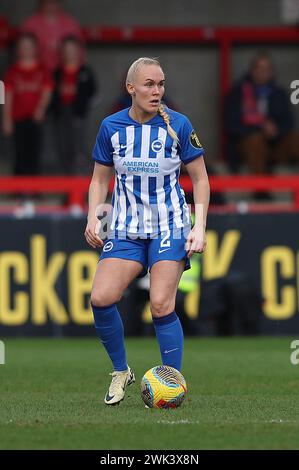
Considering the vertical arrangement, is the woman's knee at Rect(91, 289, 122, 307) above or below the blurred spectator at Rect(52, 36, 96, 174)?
below

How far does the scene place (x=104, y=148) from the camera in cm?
805

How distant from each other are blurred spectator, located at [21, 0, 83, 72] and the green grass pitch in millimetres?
4767

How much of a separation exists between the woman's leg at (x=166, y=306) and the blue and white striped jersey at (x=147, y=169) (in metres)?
0.24

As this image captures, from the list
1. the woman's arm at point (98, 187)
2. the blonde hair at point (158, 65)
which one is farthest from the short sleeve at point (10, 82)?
the blonde hair at point (158, 65)

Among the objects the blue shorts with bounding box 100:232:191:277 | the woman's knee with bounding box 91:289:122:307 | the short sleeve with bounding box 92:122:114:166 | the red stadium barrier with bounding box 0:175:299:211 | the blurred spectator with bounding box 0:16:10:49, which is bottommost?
the red stadium barrier with bounding box 0:175:299:211

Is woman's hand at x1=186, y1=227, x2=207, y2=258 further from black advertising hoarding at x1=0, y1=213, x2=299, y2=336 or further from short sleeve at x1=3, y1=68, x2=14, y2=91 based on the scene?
short sleeve at x1=3, y1=68, x2=14, y2=91

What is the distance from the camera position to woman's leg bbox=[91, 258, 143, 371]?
7.87 meters

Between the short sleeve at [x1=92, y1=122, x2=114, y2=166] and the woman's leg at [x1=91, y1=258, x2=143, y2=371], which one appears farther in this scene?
the short sleeve at [x1=92, y1=122, x2=114, y2=166]

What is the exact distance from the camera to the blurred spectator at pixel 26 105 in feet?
52.3

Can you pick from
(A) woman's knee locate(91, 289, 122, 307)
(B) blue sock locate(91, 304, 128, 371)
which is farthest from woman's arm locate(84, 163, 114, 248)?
(B) blue sock locate(91, 304, 128, 371)

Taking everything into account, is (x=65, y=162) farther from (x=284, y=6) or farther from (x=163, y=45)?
(x=284, y=6)

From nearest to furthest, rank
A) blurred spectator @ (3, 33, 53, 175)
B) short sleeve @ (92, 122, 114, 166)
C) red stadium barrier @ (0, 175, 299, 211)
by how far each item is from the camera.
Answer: short sleeve @ (92, 122, 114, 166)
red stadium barrier @ (0, 175, 299, 211)
blurred spectator @ (3, 33, 53, 175)

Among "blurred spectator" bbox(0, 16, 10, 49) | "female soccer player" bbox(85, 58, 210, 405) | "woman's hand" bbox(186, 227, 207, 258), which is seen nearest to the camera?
"woman's hand" bbox(186, 227, 207, 258)

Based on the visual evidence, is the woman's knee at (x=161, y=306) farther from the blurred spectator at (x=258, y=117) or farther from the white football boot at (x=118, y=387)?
the blurred spectator at (x=258, y=117)
